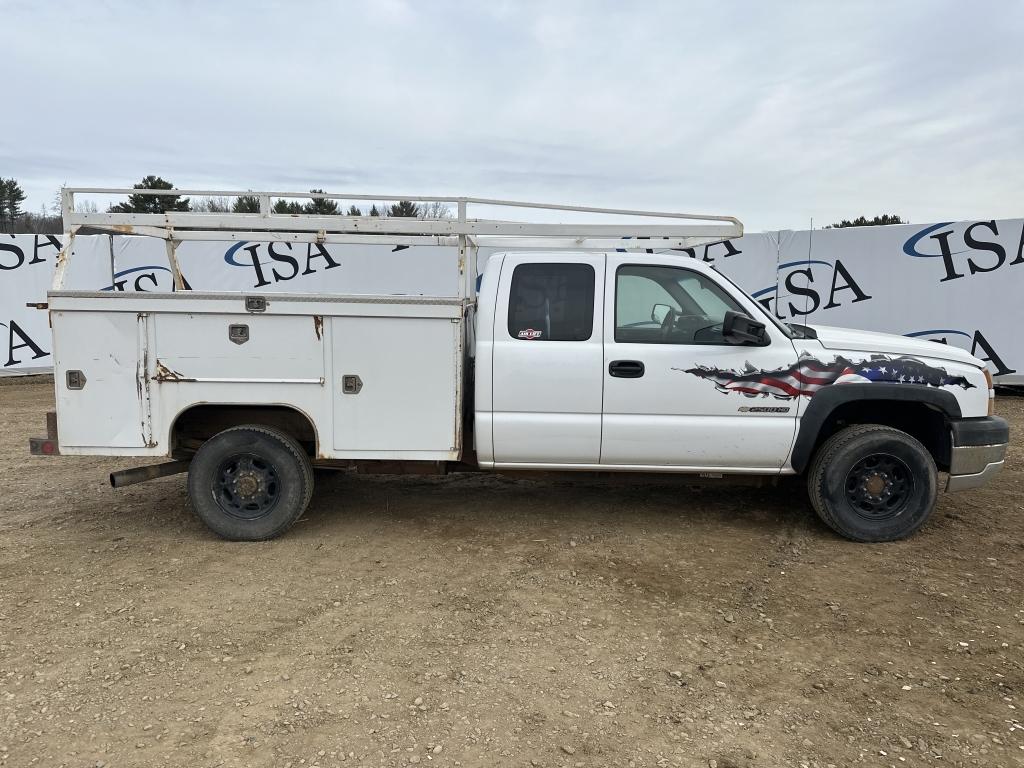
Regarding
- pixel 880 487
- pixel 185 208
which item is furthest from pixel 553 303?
pixel 185 208

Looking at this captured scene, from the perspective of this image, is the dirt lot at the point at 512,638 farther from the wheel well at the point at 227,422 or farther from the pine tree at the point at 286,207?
the pine tree at the point at 286,207

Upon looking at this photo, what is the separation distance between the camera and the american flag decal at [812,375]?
4812 mm

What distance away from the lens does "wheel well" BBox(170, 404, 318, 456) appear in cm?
510

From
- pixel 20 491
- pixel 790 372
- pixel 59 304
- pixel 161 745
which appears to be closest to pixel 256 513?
pixel 59 304

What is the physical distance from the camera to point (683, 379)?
190 inches

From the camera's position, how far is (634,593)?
418 cm

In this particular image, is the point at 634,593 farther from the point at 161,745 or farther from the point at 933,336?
the point at 933,336

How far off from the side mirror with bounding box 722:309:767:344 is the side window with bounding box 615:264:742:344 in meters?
0.09

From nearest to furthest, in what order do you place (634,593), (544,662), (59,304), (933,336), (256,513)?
(544,662), (634,593), (59,304), (256,513), (933,336)

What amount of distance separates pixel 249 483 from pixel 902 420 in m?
4.60

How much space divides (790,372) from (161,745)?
4.04m

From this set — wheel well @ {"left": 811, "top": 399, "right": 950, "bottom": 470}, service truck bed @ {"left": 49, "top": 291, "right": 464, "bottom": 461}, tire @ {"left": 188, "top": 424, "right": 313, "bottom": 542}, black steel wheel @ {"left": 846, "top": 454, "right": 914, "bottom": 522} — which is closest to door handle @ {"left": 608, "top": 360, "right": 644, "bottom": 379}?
service truck bed @ {"left": 49, "top": 291, "right": 464, "bottom": 461}

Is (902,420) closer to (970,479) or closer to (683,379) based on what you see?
(970,479)

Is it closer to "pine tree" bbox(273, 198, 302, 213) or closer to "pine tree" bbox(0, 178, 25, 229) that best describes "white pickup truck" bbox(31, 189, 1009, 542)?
"pine tree" bbox(273, 198, 302, 213)
